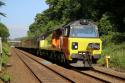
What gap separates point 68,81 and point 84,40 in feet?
22.2

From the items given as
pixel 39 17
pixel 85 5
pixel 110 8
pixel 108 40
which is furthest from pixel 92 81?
pixel 39 17

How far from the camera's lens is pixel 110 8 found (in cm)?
4219

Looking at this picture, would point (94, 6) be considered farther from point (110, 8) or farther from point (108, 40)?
point (108, 40)

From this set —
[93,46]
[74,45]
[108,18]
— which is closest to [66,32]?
[74,45]

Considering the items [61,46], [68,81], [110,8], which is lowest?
[68,81]

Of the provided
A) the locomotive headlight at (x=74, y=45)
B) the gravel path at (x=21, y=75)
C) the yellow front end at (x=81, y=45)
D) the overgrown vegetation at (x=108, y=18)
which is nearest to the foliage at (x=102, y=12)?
the overgrown vegetation at (x=108, y=18)

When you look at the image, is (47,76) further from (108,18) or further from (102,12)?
(102,12)

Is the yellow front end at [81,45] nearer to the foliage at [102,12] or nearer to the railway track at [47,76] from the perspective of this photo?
the railway track at [47,76]

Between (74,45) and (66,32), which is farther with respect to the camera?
(66,32)

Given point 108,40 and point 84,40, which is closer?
point 84,40

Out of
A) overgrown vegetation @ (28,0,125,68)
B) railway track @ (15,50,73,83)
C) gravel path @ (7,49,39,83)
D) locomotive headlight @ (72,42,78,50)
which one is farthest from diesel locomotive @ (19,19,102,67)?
gravel path @ (7,49,39,83)

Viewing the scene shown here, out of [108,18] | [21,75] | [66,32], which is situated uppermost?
[108,18]

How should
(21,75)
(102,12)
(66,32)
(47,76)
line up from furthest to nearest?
(102,12) < (66,32) < (21,75) < (47,76)

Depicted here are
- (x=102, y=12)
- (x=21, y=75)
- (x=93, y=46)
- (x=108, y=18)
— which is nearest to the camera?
(x=21, y=75)
